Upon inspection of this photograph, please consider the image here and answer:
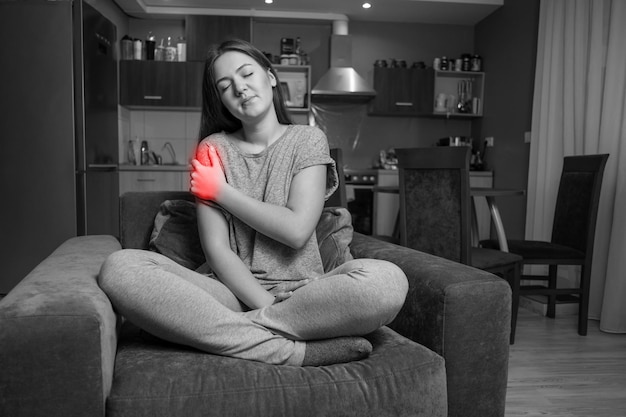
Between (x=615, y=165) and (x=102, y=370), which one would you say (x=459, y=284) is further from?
(x=615, y=165)

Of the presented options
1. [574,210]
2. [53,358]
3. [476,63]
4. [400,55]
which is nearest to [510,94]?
[476,63]

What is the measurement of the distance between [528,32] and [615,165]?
1.68 metres

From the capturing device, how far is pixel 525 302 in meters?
3.51

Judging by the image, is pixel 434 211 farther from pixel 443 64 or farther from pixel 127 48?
pixel 127 48

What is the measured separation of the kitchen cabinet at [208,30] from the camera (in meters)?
4.96

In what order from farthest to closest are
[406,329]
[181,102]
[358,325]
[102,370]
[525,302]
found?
1. [181,102]
2. [525,302]
3. [406,329]
4. [358,325]
5. [102,370]

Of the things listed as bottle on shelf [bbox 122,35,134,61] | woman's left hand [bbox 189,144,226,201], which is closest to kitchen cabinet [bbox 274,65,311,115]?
bottle on shelf [bbox 122,35,134,61]

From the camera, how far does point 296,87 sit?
522cm

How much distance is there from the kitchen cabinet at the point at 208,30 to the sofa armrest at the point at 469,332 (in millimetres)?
4187

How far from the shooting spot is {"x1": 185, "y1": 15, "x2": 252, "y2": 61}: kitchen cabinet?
16.3ft

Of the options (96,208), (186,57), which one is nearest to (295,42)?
(186,57)

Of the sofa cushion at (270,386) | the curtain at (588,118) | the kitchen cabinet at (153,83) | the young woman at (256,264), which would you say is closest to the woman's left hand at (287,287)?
the young woman at (256,264)

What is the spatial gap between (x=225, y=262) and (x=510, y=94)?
155 inches

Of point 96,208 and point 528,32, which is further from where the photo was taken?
point 528,32
